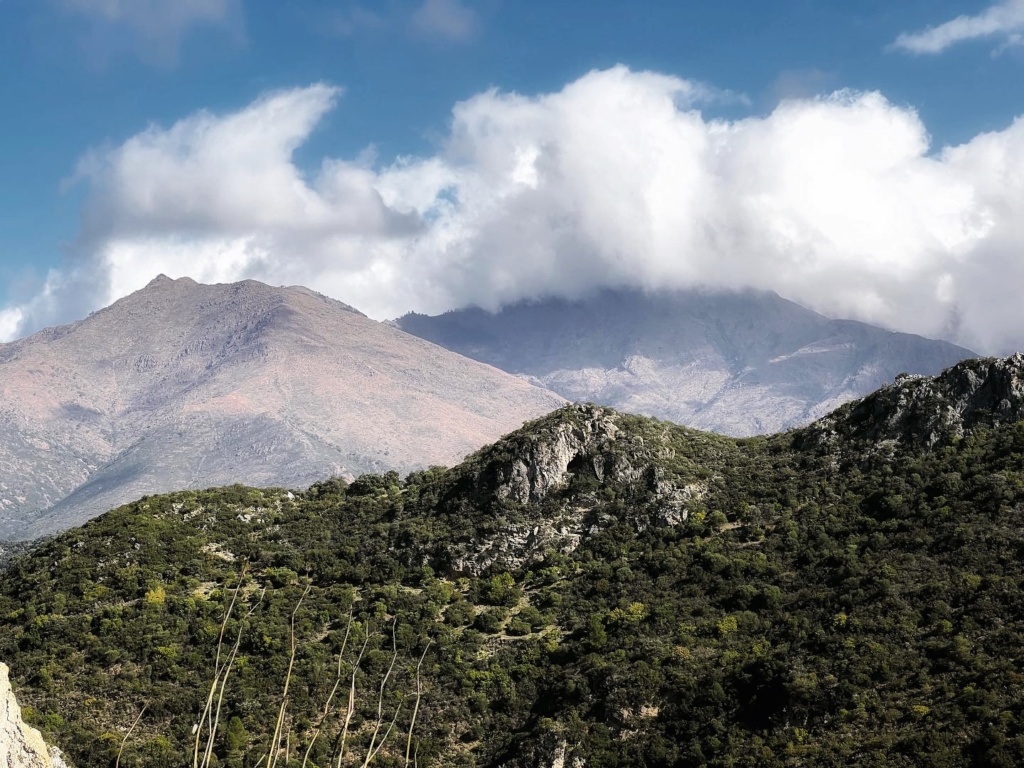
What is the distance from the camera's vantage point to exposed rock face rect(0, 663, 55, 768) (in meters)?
16.6

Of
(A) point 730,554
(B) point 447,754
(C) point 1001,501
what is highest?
(C) point 1001,501

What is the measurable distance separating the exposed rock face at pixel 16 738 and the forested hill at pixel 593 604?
15.4 meters

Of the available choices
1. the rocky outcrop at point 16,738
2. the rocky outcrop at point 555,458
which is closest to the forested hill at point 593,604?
the rocky outcrop at point 555,458

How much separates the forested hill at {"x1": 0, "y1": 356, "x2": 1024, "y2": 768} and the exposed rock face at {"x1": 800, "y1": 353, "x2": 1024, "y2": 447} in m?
0.23

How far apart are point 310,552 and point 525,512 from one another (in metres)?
16.9

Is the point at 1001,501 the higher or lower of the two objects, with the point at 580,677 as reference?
higher

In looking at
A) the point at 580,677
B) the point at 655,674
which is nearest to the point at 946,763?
the point at 655,674

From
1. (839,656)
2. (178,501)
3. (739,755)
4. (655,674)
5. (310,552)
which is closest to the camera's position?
(739,755)

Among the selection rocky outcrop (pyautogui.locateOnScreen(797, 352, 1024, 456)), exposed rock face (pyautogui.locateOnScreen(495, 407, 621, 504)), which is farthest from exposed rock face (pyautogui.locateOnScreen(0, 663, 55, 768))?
rocky outcrop (pyautogui.locateOnScreen(797, 352, 1024, 456))

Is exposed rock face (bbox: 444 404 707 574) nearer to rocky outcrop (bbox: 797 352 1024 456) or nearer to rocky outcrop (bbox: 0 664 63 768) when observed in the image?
rocky outcrop (bbox: 797 352 1024 456)

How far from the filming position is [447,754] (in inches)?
1901

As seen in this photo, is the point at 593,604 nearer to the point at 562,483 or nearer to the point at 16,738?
the point at 562,483

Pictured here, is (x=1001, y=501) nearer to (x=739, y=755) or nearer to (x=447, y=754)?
(x=739, y=755)

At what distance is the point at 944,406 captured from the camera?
2685 inches
